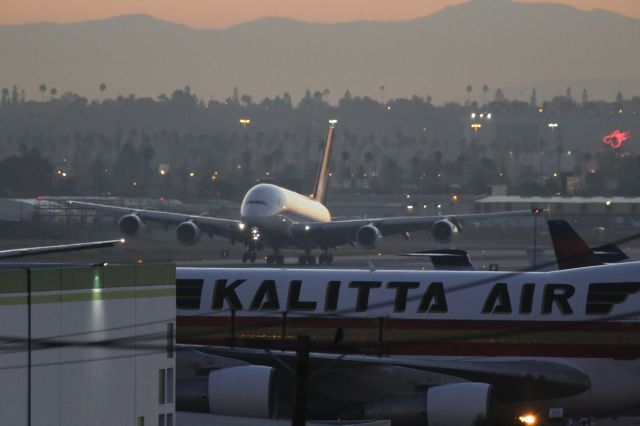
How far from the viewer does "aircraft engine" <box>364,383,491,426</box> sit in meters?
28.8

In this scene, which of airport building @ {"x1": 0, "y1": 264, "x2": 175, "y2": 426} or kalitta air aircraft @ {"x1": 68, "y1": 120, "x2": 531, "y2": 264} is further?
kalitta air aircraft @ {"x1": 68, "y1": 120, "x2": 531, "y2": 264}

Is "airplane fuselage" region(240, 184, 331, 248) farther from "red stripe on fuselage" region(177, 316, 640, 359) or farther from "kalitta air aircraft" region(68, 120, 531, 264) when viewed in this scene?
"red stripe on fuselage" region(177, 316, 640, 359)

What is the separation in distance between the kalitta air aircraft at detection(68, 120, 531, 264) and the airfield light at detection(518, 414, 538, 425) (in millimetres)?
57221

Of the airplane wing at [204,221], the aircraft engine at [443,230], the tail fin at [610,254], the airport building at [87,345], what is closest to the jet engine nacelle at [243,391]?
the airport building at [87,345]

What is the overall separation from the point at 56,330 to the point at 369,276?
33.7 ft

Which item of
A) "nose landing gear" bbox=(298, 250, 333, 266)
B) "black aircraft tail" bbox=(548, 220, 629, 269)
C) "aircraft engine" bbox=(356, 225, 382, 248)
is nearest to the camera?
"black aircraft tail" bbox=(548, 220, 629, 269)

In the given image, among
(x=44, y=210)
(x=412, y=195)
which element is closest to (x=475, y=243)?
(x=44, y=210)

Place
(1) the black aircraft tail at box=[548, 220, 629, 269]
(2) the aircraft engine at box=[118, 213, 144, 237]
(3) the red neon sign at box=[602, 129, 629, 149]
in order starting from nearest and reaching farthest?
(1) the black aircraft tail at box=[548, 220, 629, 269] < (2) the aircraft engine at box=[118, 213, 144, 237] < (3) the red neon sign at box=[602, 129, 629, 149]

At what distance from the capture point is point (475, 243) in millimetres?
118750

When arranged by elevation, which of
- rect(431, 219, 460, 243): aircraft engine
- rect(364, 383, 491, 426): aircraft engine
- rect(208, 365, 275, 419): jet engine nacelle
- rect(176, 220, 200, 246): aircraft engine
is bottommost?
rect(176, 220, 200, 246): aircraft engine

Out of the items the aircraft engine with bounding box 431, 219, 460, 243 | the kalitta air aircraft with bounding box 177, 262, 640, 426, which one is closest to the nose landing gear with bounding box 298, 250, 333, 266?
the aircraft engine with bounding box 431, 219, 460, 243

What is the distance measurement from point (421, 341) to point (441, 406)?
148 inches

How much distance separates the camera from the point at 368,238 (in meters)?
91.6

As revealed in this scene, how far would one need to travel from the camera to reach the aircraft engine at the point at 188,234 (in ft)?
306
